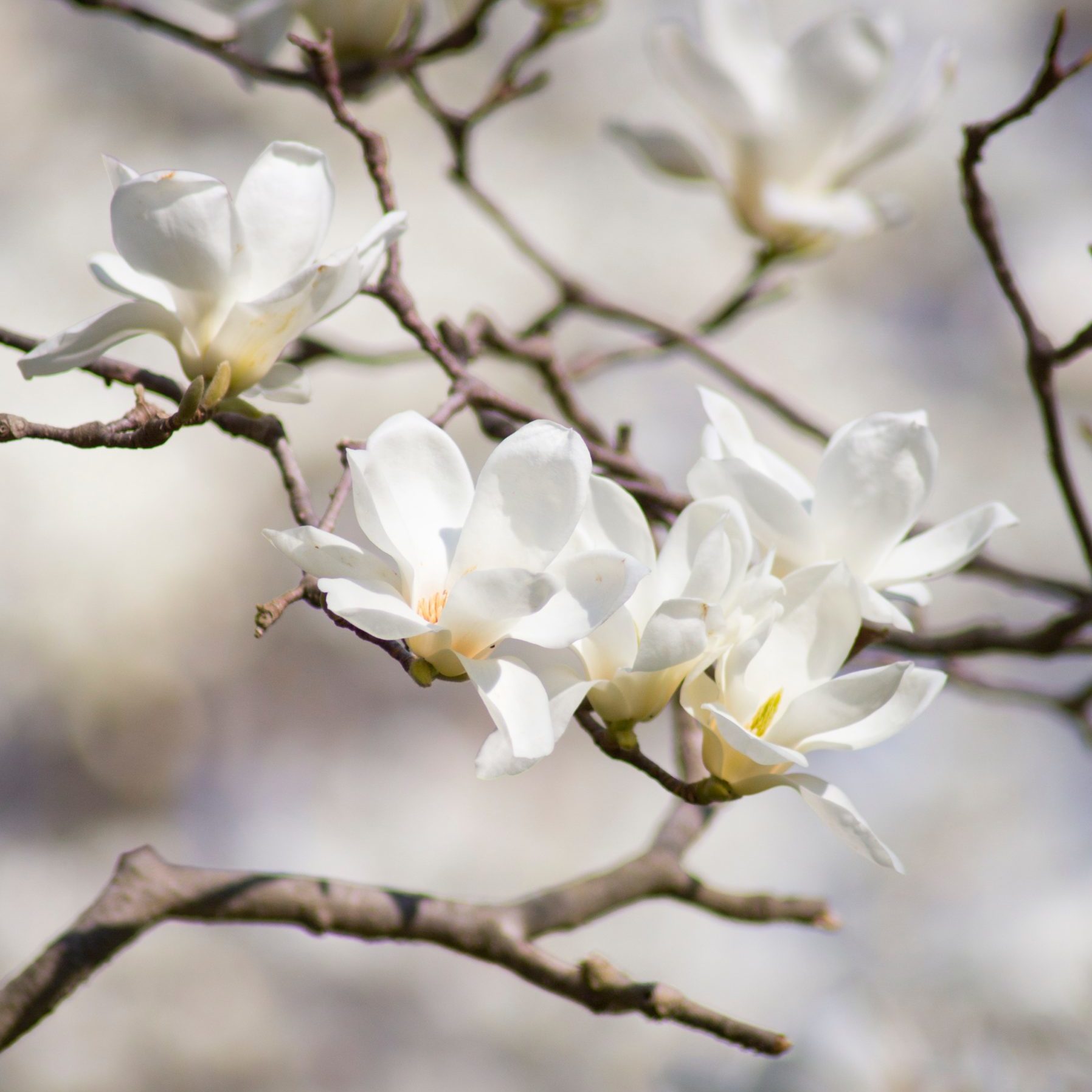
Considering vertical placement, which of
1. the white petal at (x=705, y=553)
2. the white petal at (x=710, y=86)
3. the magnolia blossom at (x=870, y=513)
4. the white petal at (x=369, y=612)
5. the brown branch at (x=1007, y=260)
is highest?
the white petal at (x=710, y=86)

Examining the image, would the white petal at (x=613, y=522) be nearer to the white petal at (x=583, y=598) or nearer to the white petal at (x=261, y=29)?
the white petal at (x=583, y=598)

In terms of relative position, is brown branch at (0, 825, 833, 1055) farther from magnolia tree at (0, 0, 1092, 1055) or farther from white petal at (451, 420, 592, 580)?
white petal at (451, 420, 592, 580)

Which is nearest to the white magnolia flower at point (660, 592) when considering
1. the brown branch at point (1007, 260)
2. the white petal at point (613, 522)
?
the white petal at point (613, 522)

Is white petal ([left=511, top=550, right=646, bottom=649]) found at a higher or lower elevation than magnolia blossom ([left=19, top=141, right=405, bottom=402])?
lower

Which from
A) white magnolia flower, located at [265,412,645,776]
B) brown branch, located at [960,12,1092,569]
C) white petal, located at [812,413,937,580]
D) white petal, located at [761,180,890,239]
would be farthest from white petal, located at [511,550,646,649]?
white petal, located at [761,180,890,239]

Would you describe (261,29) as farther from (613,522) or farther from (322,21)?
(613,522)

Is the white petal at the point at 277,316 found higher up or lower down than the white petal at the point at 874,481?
lower down
